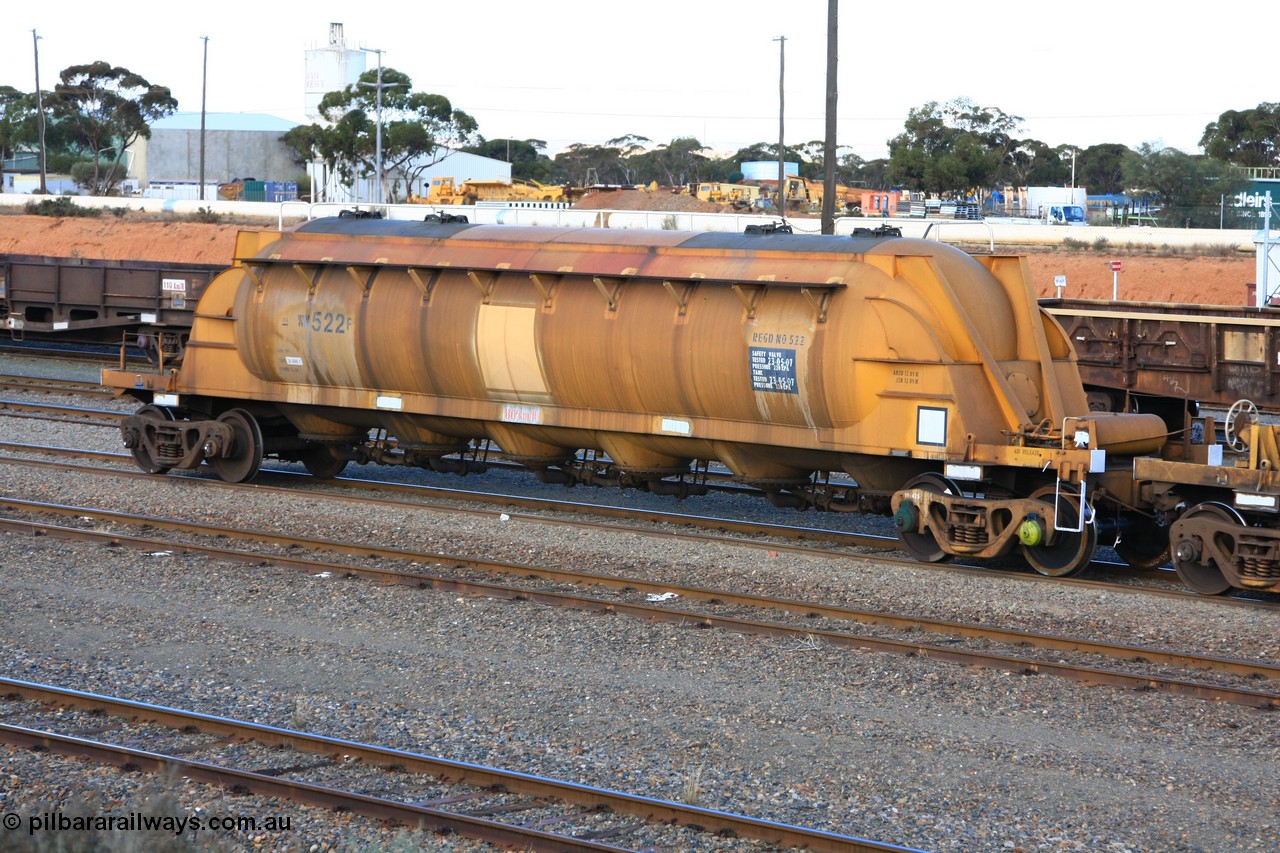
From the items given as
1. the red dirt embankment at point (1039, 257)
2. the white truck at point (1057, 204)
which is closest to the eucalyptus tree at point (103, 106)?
the red dirt embankment at point (1039, 257)

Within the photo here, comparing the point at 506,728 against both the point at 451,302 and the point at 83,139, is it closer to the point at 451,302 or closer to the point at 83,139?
the point at 451,302

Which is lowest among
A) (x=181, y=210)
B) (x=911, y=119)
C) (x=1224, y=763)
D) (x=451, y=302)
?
(x=1224, y=763)

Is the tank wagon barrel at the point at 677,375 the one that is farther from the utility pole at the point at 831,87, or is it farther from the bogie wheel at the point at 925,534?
the utility pole at the point at 831,87

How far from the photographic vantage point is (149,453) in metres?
16.7

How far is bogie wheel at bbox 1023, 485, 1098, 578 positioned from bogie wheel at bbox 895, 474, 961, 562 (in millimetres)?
764

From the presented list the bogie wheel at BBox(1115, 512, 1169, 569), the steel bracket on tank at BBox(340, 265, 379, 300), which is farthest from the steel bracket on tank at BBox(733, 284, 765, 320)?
the steel bracket on tank at BBox(340, 265, 379, 300)

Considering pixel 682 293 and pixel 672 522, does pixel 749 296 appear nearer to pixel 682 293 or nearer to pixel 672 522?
pixel 682 293

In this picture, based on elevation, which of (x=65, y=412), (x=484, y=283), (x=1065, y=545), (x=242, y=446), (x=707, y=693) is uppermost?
(x=484, y=283)

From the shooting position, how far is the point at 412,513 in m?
14.8

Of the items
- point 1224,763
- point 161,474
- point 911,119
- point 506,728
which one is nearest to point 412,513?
point 161,474

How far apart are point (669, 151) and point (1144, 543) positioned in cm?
10119

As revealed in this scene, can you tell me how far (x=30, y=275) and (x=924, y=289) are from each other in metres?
23.7

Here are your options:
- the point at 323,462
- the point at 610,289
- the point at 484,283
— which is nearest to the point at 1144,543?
the point at 610,289

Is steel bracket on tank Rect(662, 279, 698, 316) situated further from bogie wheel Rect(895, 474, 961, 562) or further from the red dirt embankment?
the red dirt embankment
